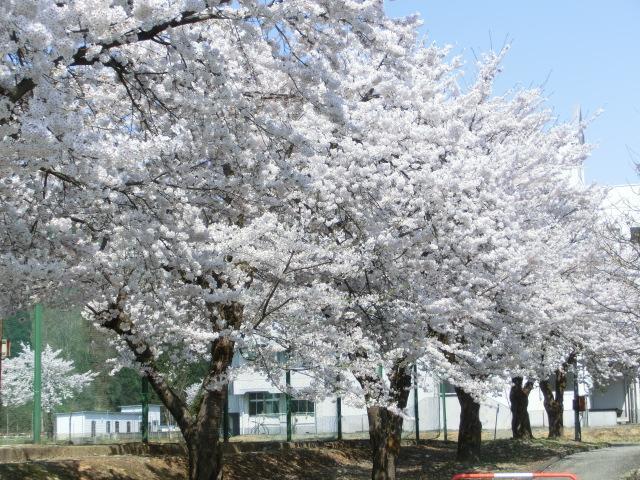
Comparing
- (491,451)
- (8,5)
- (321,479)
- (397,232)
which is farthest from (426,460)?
(8,5)

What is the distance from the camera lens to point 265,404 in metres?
38.1

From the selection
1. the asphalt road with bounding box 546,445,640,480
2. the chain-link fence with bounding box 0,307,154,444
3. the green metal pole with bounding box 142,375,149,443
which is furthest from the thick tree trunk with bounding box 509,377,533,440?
the green metal pole with bounding box 142,375,149,443

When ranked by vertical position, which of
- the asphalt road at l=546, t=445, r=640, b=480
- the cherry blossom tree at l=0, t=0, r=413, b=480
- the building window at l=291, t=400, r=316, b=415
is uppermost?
the cherry blossom tree at l=0, t=0, r=413, b=480

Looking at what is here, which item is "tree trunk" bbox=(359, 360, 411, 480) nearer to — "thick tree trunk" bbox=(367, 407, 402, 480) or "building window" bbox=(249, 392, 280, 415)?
"thick tree trunk" bbox=(367, 407, 402, 480)

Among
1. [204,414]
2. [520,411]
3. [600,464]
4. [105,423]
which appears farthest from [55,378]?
[520,411]

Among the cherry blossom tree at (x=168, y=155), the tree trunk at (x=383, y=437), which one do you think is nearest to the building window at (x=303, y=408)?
the tree trunk at (x=383, y=437)

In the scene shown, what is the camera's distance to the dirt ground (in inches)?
566

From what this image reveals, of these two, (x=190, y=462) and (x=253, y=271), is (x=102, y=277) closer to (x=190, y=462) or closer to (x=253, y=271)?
(x=253, y=271)

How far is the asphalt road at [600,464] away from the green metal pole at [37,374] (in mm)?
11486

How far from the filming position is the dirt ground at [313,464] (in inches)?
566

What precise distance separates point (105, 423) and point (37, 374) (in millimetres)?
3947

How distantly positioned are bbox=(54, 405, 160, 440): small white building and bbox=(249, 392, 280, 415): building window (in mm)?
14598

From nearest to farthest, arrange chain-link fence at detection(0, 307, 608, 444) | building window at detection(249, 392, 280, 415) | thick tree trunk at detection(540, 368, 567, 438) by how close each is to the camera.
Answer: chain-link fence at detection(0, 307, 608, 444)
thick tree trunk at detection(540, 368, 567, 438)
building window at detection(249, 392, 280, 415)

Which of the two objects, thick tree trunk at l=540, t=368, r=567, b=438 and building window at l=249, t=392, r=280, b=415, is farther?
building window at l=249, t=392, r=280, b=415
